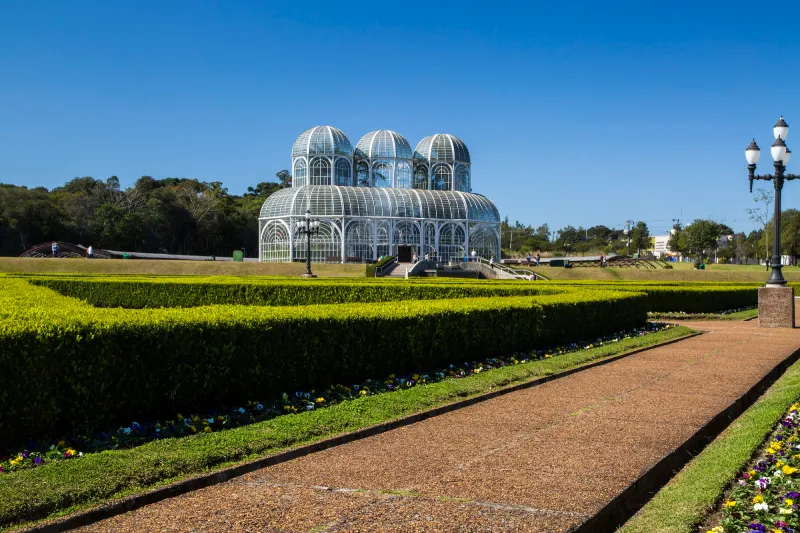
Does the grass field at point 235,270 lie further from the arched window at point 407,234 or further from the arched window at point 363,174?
the arched window at point 363,174

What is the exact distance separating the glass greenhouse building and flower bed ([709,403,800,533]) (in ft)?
158

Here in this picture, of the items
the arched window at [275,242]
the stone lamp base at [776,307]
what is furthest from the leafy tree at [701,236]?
the stone lamp base at [776,307]

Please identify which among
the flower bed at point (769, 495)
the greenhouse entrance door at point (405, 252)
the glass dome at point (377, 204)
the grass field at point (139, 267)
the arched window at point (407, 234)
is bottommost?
the flower bed at point (769, 495)

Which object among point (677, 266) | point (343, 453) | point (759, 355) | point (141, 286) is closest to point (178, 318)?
point (343, 453)

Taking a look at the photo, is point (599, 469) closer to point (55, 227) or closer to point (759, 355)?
point (759, 355)

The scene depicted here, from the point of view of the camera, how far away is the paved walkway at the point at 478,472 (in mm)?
4293

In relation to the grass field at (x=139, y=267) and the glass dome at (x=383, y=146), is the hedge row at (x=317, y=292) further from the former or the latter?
the glass dome at (x=383, y=146)

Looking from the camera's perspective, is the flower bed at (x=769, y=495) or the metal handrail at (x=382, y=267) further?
the metal handrail at (x=382, y=267)

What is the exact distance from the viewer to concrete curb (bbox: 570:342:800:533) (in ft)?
14.6

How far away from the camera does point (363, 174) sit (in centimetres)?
6388

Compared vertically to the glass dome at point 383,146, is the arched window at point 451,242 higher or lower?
lower

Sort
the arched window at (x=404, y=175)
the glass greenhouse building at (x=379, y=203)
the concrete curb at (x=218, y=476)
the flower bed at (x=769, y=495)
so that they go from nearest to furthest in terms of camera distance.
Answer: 1. the flower bed at (x=769, y=495)
2. the concrete curb at (x=218, y=476)
3. the glass greenhouse building at (x=379, y=203)
4. the arched window at (x=404, y=175)

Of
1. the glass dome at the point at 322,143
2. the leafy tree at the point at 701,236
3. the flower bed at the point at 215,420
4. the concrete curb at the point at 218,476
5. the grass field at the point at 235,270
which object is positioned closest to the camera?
the concrete curb at the point at 218,476

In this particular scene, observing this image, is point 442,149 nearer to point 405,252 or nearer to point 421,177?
point 421,177
